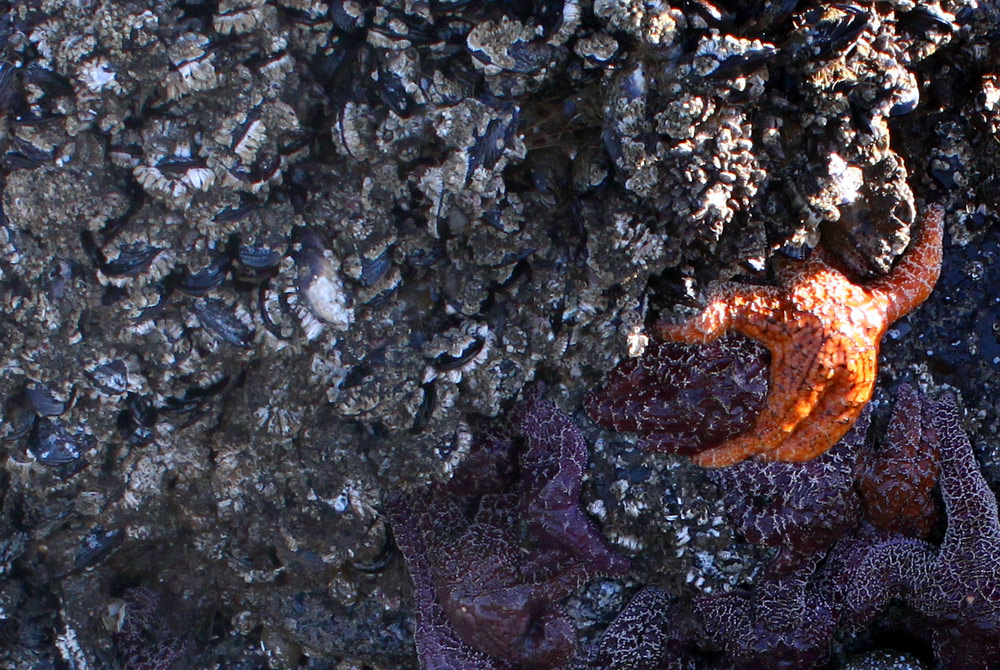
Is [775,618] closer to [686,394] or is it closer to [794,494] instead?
[794,494]

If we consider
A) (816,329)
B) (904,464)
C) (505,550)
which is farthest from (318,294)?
(904,464)

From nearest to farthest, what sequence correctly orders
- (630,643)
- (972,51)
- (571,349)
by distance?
(972,51)
(571,349)
(630,643)

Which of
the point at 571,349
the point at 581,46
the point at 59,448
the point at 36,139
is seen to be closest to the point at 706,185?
the point at 581,46

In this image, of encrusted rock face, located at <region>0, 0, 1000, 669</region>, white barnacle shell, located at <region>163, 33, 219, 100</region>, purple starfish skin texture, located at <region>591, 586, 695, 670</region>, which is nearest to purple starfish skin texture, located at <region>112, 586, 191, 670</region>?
encrusted rock face, located at <region>0, 0, 1000, 669</region>

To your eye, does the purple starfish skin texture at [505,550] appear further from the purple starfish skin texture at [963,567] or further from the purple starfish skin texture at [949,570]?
the purple starfish skin texture at [963,567]

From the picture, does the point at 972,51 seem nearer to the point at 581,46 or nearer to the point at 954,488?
the point at 581,46

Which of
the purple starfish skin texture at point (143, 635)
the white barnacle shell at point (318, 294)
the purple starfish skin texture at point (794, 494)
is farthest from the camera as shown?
the purple starfish skin texture at point (143, 635)

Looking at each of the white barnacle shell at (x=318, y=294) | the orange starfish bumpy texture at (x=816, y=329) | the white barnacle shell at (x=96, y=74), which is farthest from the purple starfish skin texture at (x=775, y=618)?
the white barnacle shell at (x=96, y=74)
